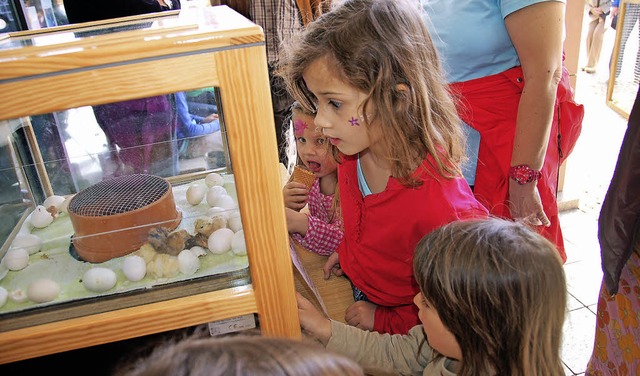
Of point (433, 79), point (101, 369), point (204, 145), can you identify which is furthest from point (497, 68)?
point (101, 369)

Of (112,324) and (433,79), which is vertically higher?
(433,79)

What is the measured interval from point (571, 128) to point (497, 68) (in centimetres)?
28

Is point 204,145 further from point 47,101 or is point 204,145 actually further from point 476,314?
point 476,314

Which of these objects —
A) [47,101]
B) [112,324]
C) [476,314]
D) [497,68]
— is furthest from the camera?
[497,68]

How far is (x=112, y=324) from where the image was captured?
745 mm

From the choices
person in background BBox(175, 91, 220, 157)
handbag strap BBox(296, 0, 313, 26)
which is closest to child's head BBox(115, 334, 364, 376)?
person in background BBox(175, 91, 220, 157)

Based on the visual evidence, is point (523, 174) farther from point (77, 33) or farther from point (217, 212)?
point (77, 33)

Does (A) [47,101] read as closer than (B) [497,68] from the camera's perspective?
Yes

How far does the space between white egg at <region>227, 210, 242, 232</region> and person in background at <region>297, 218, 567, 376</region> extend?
0.25m

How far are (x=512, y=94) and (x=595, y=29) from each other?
471 cm

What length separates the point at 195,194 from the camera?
0.85 metres

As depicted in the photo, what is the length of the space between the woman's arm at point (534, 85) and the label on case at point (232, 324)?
795 millimetres

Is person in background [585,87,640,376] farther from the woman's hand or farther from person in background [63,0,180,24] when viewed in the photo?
person in background [63,0,180,24]

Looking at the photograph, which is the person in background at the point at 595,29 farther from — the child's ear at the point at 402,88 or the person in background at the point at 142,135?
the person in background at the point at 142,135
